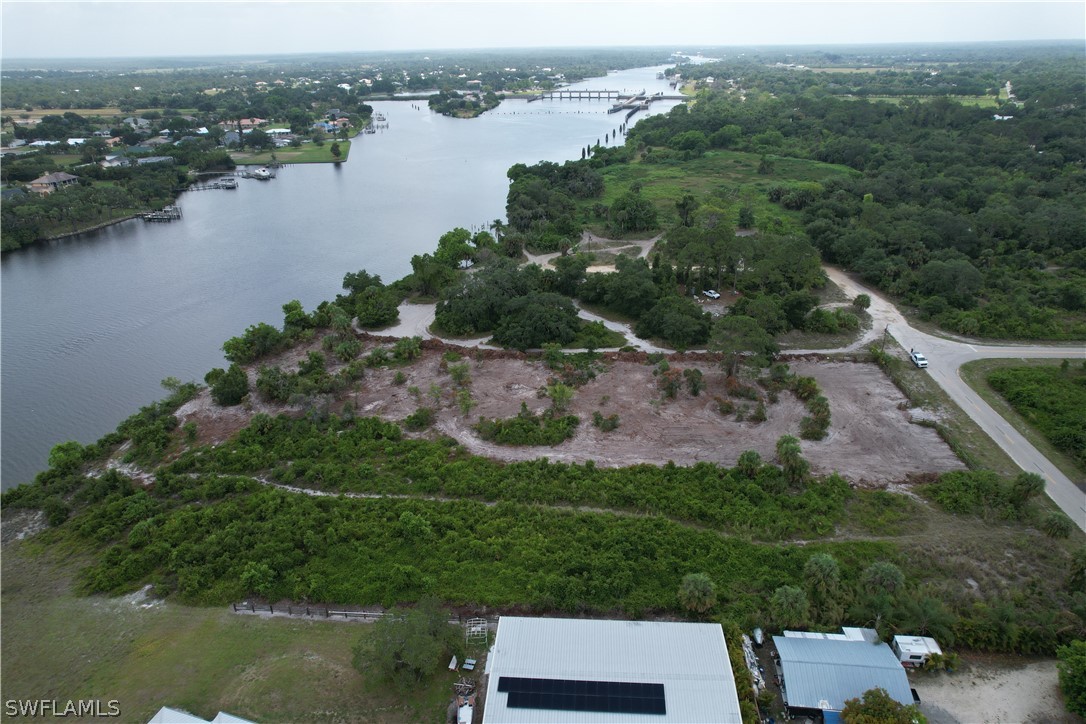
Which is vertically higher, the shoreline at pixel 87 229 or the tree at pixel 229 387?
the shoreline at pixel 87 229

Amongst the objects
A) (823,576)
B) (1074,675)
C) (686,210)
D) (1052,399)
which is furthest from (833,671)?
(686,210)

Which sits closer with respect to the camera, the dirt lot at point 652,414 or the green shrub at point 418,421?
the dirt lot at point 652,414

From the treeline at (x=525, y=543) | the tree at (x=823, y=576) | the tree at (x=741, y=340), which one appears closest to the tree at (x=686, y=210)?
the tree at (x=741, y=340)

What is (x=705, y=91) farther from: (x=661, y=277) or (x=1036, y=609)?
(x=1036, y=609)

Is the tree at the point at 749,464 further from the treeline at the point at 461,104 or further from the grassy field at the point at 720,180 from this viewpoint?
the treeline at the point at 461,104

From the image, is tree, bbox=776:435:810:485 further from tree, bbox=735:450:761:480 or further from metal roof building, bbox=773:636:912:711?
metal roof building, bbox=773:636:912:711

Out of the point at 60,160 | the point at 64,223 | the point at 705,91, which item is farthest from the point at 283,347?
the point at 705,91
